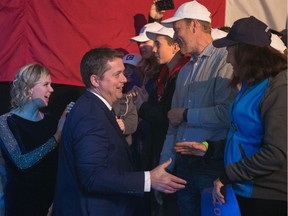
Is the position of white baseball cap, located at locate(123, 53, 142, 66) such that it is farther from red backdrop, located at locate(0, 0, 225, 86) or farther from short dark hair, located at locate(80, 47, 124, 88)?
short dark hair, located at locate(80, 47, 124, 88)

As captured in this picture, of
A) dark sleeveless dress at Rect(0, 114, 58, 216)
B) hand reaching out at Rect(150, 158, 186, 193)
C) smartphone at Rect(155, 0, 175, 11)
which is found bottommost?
dark sleeveless dress at Rect(0, 114, 58, 216)

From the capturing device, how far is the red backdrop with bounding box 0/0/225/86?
345 centimetres

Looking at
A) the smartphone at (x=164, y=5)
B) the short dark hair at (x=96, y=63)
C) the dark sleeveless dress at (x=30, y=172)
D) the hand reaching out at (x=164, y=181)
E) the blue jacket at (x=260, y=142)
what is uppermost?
the smartphone at (x=164, y=5)

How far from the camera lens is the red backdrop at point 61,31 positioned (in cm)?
345

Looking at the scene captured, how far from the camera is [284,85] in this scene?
1.70 m

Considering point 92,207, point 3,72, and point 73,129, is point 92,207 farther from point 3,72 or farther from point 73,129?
point 3,72

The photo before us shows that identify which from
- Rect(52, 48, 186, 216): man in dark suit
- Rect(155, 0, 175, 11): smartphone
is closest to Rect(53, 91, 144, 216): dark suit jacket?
Rect(52, 48, 186, 216): man in dark suit

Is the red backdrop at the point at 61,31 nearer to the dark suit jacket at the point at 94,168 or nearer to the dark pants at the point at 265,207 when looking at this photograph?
the dark suit jacket at the point at 94,168

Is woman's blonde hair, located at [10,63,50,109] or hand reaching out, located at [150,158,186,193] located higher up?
woman's blonde hair, located at [10,63,50,109]

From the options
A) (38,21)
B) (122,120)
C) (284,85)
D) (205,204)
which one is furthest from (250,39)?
(38,21)

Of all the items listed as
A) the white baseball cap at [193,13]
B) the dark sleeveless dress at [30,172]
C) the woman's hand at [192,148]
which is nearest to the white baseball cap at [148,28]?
the white baseball cap at [193,13]

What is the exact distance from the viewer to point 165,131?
2.91 m

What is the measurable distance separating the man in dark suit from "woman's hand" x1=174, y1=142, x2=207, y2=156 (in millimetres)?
240

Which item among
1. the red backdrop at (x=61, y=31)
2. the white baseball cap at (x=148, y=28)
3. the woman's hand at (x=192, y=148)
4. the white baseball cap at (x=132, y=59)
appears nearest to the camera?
the woman's hand at (x=192, y=148)
